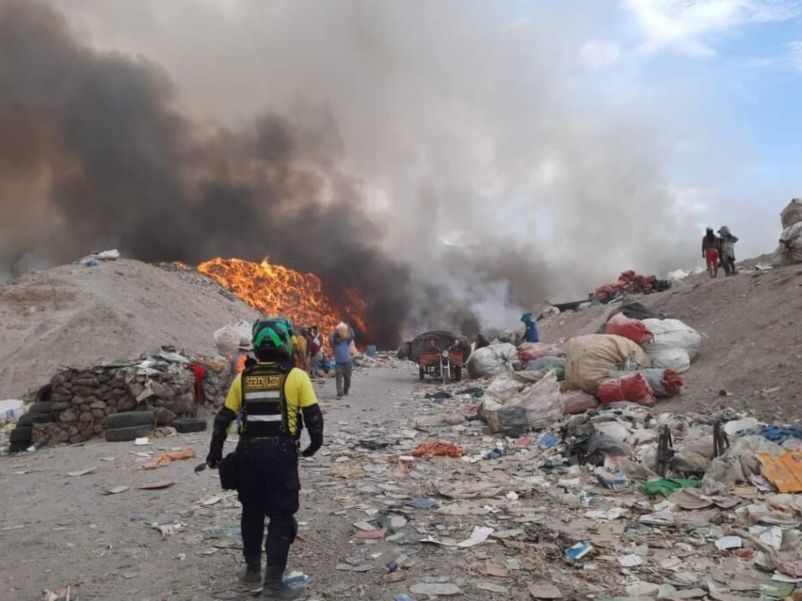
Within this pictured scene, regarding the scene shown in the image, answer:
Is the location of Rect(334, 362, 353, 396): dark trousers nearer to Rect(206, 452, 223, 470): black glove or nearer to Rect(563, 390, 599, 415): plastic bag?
Rect(563, 390, 599, 415): plastic bag

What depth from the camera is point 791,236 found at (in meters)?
12.8

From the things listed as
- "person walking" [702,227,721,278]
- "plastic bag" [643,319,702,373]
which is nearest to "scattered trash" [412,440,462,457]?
"plastic bag" [643,319,702,373]

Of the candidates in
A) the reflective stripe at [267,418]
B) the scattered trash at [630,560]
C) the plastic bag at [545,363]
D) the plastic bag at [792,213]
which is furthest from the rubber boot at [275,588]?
the plastic bag at [792,213]

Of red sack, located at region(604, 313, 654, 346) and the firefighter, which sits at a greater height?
red sack, located at region(604, 313, 654, 346)

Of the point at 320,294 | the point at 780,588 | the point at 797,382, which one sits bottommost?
the point at 780,588

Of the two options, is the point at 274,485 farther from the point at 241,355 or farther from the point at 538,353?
the point at 538,353

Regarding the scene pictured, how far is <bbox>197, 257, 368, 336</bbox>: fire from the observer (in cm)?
2814

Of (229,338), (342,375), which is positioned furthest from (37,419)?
(342,375)

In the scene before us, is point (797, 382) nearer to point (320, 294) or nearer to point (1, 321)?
point (1, 321)

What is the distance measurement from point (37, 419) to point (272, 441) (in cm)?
729

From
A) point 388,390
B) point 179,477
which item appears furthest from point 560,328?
point 179,477

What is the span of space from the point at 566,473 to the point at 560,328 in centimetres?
1443

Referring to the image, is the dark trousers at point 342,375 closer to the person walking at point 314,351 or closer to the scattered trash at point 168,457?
the person walking at point 314,351

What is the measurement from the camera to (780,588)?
3.43 m
